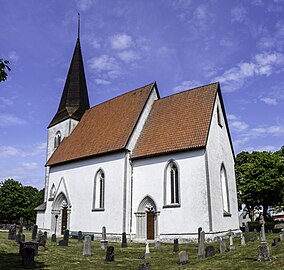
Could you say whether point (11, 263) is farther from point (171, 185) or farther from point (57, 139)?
point (57, 139)

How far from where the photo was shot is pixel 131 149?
20172 millimetres

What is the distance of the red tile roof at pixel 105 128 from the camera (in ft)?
69.2

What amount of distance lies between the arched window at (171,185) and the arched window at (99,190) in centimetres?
487

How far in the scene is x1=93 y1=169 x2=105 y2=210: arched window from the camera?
820 inches

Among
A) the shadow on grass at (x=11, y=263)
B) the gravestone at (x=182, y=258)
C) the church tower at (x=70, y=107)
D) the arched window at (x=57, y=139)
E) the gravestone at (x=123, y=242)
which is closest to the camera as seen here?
the shadow on grass at (x=11, y=263)

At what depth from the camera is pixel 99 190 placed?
21.1m

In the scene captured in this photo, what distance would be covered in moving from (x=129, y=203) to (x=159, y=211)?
216 centimetres

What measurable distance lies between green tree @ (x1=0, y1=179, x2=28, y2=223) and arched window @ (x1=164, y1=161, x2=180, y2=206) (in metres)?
32.6

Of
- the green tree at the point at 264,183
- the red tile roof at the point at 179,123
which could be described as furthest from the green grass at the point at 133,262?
the green tree at the point at 264,183

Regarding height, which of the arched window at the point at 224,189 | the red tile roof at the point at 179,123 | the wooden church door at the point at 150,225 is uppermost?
the red tile roof at the point at 179,123

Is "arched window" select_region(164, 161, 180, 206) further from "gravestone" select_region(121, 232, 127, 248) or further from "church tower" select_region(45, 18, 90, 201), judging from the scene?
"church tower" select_region(45, 18, 90, 201)

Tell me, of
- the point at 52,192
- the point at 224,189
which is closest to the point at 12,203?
the point at 52,192

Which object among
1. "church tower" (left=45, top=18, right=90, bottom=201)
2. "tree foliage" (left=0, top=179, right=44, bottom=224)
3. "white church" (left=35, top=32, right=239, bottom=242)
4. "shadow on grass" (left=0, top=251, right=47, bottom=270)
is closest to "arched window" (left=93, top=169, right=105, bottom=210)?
"white church" (left=35, top=32, right=239, bottom=242)

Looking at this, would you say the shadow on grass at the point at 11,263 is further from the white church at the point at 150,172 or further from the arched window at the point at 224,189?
the arched window at the point at 224,189
